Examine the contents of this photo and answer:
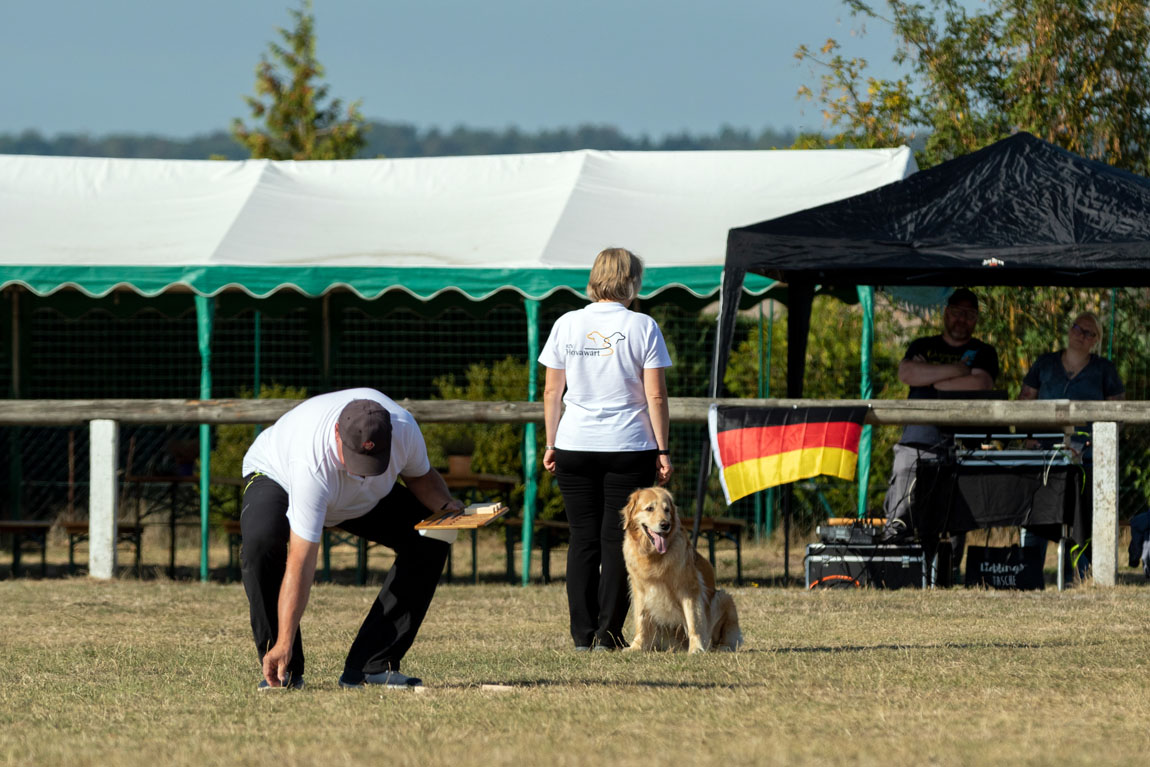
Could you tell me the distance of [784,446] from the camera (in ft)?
28.8

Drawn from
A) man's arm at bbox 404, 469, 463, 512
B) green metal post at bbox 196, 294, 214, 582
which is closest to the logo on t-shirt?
man's arm at bbox 404, 469, 463, 512

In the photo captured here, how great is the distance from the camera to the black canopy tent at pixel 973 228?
873 cm

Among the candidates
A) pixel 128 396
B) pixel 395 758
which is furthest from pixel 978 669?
pixel 128 396

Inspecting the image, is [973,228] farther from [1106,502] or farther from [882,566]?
[882,566]

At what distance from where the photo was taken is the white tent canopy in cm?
1002

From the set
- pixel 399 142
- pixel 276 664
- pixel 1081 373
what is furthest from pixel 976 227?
pixel 399 142

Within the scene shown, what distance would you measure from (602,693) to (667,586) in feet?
4.02

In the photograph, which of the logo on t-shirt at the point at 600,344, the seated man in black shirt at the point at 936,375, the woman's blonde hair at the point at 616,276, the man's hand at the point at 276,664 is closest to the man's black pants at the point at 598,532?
the logo on t-shirt at the point at 600,344

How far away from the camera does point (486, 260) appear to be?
10117 mm

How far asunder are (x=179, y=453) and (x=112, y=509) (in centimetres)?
95

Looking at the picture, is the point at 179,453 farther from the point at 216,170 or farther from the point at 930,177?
the point at 930,177

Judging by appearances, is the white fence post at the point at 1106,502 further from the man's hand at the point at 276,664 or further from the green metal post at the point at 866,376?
the man's hand at the point at 276,664

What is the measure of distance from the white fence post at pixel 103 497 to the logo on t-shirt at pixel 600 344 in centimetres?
470

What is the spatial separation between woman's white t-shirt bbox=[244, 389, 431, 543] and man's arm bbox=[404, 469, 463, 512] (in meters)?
0.03
